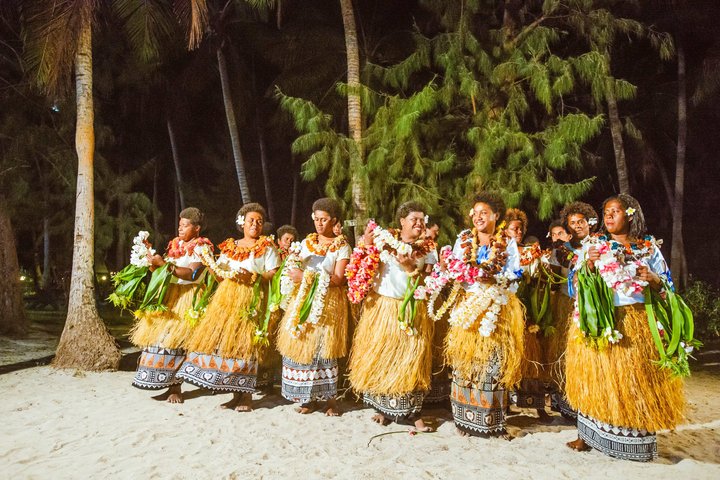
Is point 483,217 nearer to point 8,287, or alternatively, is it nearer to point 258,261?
point 258,261

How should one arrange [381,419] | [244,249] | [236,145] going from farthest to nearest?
[236,145]
[244,249]
[381,419]

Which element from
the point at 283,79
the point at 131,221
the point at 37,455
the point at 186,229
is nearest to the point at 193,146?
the point at 131,221

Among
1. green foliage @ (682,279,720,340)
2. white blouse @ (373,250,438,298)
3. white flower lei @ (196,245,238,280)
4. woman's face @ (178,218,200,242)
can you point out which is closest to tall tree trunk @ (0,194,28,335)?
woman's face @ (178,218,200,242)

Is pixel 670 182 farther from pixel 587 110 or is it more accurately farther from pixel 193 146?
pixel 193 146

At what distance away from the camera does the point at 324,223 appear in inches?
161

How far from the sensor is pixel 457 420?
12.0ft

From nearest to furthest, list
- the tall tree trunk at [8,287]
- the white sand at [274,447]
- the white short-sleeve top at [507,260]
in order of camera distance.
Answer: the white sand at [274,447] → the white short-sleeve top at [507,260] → the tall tree trunk at [8,287]

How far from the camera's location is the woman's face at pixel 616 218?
325 cm

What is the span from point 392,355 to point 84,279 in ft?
14.3

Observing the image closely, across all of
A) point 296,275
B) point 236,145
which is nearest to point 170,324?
point 296,275

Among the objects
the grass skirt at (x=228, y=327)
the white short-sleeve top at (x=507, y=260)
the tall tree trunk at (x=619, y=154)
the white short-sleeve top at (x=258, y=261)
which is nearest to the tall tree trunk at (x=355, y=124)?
the white short-sleeve top at (x=258, y=261)

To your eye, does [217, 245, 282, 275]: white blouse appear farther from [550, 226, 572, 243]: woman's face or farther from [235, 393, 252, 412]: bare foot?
[550, 226, 572, 243]: woman's face

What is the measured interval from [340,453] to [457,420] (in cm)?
93

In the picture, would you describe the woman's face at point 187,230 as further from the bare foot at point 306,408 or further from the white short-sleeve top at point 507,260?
the white short-sleeve top at point 507,260
